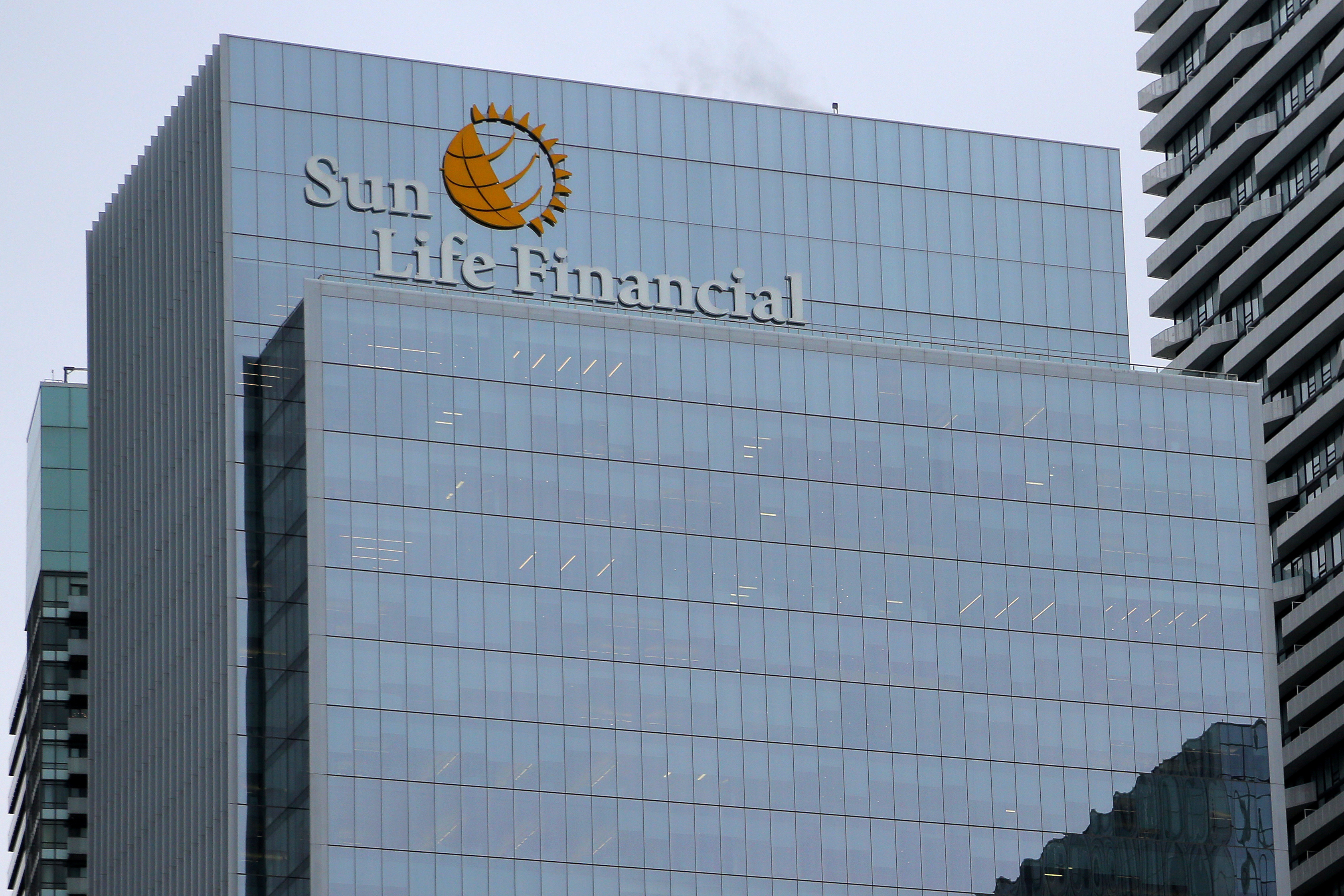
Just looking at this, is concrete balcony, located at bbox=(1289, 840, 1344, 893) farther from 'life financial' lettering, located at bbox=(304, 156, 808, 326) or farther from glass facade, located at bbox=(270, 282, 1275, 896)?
'life financial' lettering, located at bbox=(304, 156, 808, 326)

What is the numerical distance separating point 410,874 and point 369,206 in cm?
3756

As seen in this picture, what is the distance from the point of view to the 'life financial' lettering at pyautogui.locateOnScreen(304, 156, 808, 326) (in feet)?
491

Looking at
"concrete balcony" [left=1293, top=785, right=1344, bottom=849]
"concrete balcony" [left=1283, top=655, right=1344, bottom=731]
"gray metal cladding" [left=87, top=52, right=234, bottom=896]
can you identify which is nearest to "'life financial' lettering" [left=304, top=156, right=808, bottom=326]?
"gray metal cladding" [left=87, top=52, right=234, bottom=896]

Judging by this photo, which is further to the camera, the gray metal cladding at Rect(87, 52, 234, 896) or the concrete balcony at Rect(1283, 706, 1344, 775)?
the concrete balcony at Rect(1283, 706, 1344, 775)

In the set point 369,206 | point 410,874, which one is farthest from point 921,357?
point 410,874

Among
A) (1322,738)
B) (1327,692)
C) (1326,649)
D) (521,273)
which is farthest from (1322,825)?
(521,273)

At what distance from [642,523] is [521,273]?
16638mm

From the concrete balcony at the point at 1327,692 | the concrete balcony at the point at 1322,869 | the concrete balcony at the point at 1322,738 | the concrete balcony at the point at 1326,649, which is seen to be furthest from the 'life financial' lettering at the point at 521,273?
the concrete balcony at the point at 1322,869

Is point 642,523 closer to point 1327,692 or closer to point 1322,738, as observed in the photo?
point 1322,738

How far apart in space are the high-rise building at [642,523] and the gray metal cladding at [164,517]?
1.36 ft

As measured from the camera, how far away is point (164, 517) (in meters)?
154

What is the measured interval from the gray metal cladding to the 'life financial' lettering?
710cm

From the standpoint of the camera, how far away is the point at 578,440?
14388cm

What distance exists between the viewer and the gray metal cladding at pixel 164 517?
14250 centimetres
